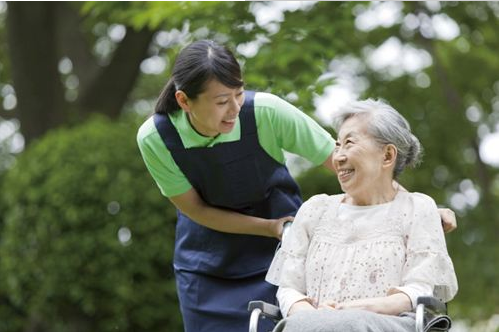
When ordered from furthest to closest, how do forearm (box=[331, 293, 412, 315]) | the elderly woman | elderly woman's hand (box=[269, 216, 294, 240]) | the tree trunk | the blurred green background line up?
the tree trunk, the blurred green background, elderly woman's hand (box=[269, 216, 294, 240]), the elderly woman, forearm (box=[331, 293, 412, 315])

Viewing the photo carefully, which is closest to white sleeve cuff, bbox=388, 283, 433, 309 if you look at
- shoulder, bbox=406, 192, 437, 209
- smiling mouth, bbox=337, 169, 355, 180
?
shoulder, bbox=406, 192, 437, 209

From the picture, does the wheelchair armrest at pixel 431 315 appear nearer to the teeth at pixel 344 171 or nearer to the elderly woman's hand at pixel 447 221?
the elderly woman's hand at pixel 447 221

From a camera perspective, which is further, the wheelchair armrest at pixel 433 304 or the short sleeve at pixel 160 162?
the short sleeve at pixel 160 162

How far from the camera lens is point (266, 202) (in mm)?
3908

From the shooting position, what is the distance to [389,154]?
3344 millimetres

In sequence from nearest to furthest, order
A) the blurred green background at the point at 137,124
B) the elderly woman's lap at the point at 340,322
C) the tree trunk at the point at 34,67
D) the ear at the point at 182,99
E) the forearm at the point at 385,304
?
the elderly woman's lap at the point at 340,322 → the forearm at the point at 385,304 → the ear at the point at 182,99 → the blurred green background at the point at 137,124 → the tree trunk at the point at 34,67

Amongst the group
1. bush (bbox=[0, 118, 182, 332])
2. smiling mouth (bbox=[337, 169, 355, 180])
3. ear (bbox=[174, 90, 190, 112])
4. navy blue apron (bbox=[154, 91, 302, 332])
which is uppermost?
ear (bbox=[174, 90, 190, 112])

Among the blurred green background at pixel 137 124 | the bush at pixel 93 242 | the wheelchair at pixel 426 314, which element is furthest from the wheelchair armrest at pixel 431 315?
the bush at pixel 93 242

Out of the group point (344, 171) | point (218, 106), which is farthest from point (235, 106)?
point (344, 171)

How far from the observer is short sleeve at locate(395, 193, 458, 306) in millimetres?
3141

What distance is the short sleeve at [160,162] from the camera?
3.75 meters

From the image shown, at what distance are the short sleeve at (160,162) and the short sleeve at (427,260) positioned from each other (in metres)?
0.91

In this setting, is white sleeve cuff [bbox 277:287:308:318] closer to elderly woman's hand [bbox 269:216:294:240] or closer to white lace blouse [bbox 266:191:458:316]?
white lace blouse [bbox 266:191:458:316]

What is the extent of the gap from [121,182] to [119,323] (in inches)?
37.8
